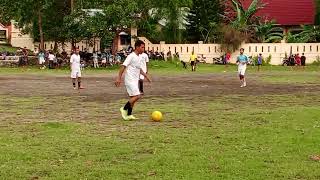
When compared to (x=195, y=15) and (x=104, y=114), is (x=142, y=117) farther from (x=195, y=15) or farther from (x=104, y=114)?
(x=195, y=15)

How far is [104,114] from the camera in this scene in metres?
15.8

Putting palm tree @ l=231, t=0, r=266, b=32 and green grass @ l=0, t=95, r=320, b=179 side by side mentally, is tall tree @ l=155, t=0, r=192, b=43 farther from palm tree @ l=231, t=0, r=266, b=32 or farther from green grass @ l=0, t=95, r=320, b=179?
green grass @ l=0, t=95, r=320, b=179

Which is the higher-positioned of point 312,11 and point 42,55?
point 312,11

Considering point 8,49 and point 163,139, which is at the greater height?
point 8,49

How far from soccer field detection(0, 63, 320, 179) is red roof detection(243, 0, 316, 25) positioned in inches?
1721

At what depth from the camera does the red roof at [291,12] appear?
205 ft

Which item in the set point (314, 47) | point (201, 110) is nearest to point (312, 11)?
point (314, 47)

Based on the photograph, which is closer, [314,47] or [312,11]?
[314,47]

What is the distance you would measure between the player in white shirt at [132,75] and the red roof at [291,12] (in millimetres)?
48306

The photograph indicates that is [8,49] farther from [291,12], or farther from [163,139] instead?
[163,139]

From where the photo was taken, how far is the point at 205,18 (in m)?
57.3

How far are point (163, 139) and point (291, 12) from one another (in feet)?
177

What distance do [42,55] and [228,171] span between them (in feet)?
138

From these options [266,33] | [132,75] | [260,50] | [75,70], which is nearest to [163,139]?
[132,75]
